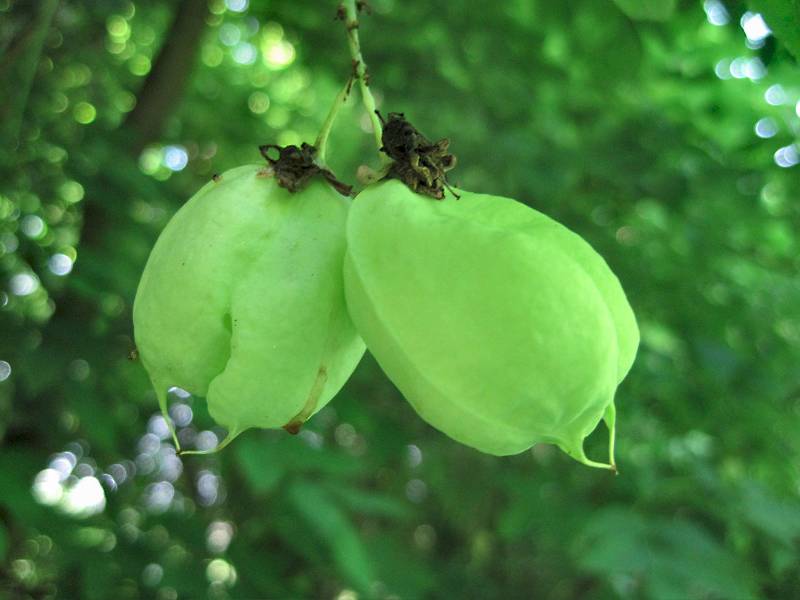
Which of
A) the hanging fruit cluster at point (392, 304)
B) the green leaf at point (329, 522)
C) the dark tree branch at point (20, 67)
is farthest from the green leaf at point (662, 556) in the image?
the dark tree branch at point (20, 67)

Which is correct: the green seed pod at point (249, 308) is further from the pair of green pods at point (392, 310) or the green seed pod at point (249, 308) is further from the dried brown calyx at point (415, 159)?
the dried brown calyx at point (415, 159)

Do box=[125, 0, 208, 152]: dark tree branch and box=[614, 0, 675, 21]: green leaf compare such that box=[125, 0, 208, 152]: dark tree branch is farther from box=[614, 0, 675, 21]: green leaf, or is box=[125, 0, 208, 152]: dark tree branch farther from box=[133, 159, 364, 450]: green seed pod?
box=[133, 159, 364, 450]: green seed pod

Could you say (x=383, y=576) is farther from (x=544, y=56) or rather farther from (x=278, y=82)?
(x=278, y=82)

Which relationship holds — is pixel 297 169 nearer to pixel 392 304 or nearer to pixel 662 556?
pixel 392 304

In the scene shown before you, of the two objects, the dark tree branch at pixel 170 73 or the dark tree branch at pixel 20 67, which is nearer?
the dark tree branch at pixel 20 67

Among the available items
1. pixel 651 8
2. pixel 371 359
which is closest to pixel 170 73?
pixel 371 359

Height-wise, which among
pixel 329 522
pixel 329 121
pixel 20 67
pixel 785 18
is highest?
pixel 785 18

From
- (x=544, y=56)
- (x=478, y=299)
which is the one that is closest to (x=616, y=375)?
(x=478, y=299)
